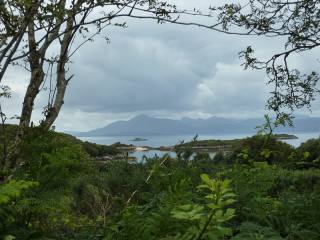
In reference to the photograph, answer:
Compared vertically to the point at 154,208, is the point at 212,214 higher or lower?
higher

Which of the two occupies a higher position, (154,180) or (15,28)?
(15,28)

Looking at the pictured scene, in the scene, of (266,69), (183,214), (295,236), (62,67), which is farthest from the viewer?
(266,69)

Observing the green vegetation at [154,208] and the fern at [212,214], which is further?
the green vegetation at [154,208]

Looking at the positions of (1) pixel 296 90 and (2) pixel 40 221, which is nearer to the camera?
(2) pixel 40 221

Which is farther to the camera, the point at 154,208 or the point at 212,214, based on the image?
the point at 154,208

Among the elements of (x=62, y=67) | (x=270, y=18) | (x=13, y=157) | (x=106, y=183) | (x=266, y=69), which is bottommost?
(x=106, y=183)

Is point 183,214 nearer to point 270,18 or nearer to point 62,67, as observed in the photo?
point 62,67

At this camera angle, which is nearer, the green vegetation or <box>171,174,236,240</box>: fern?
<box>171,174,236,240</box>: fern

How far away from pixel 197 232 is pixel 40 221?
1189mm

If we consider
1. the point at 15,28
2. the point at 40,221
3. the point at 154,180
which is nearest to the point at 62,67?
the point at 15,28

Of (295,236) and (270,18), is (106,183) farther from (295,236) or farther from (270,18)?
(295,236)

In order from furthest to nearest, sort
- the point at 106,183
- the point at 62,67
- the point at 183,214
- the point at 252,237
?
1. the point at 106,183
2. the point at 62,67
3. the point at 252,237
4. the point at 183,214

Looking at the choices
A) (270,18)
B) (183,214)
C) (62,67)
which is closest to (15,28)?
(62,67)

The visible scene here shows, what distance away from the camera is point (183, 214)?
5.29 feet
